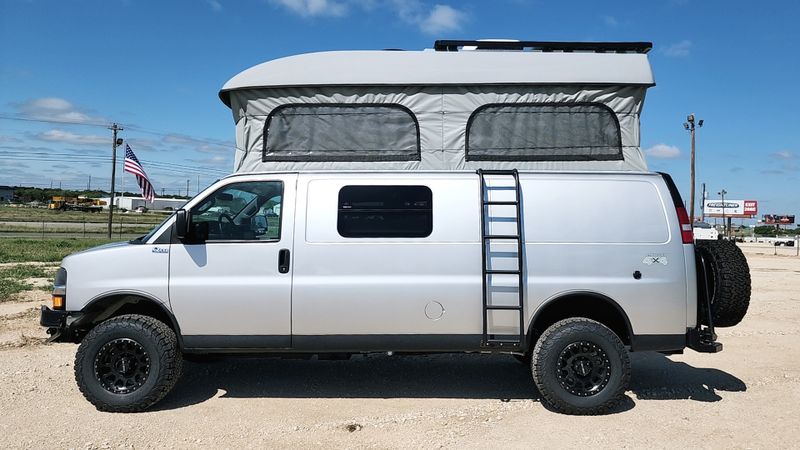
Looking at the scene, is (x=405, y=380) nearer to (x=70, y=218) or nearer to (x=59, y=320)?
(x=59, y=320)

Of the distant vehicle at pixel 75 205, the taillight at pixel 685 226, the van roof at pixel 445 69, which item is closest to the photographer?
the taillight at pixel 685 226

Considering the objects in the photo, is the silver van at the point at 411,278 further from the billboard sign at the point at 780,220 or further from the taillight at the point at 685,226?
the billboard sign at the point at 780,220

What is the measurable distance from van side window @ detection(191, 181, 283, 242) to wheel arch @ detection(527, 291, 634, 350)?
92.5 inches

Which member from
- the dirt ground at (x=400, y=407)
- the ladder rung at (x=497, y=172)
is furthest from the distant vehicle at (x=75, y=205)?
the ladder rung at (x=497, y=172)

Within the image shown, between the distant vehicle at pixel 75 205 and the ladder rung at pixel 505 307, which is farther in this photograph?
the distant vehicle at pixel 75 205

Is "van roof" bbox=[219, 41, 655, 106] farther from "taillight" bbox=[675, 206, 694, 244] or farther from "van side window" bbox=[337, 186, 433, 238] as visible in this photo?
"taillight" bbox=[675, 206, 694, 244]

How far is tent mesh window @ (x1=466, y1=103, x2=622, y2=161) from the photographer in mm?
5340

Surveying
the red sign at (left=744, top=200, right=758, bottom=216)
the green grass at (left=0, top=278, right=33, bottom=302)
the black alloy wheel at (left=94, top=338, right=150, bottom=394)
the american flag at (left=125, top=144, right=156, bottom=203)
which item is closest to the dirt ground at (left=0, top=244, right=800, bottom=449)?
the black alloy wheel at (left=94, top=338, right=150, bottom=394)

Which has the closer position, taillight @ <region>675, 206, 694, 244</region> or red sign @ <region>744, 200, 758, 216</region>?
taillight @ <region>675, 206, 694, 244</region>

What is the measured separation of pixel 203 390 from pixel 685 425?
4.23m

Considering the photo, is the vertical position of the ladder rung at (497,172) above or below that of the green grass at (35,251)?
above

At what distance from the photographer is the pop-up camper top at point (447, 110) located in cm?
532

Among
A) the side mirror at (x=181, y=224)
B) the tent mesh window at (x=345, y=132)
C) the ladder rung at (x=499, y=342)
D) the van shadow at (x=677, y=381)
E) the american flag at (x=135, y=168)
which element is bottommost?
the van shadow at (x=677, y=381)

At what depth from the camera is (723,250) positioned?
5.00m
